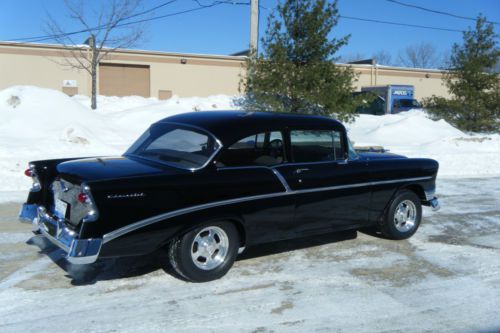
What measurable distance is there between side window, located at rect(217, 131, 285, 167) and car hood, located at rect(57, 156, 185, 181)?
1.74ft

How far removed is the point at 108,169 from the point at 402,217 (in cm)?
381

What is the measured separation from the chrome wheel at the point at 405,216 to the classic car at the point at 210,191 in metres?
0.34

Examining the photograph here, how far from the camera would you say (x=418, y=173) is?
6355mm

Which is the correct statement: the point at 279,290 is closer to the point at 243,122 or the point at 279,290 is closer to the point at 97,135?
the point at 243,122

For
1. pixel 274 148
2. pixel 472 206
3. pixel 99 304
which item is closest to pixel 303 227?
pixel 274 148

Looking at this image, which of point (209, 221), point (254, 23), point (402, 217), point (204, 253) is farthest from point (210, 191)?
point (254, 23)

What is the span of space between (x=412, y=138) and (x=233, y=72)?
59.4ft

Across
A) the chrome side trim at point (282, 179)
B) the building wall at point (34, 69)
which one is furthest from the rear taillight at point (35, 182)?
the building wall at point (34, 69)

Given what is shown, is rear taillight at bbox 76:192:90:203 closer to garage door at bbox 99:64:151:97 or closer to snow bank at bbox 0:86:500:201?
snow bank at bbox 0:86:500:201

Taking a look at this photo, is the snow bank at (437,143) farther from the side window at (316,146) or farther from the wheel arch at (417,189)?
the side window at (316,146)

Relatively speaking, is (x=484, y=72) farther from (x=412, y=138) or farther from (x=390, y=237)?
(x=390, y=237)

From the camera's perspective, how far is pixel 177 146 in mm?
5004

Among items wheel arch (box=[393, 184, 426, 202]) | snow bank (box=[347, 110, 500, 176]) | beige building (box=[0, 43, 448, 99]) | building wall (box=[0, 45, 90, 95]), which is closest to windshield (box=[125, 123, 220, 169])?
wheel arch (box=[393, 184, 426, 202])

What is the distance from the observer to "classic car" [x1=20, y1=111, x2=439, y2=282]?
4.14 m
